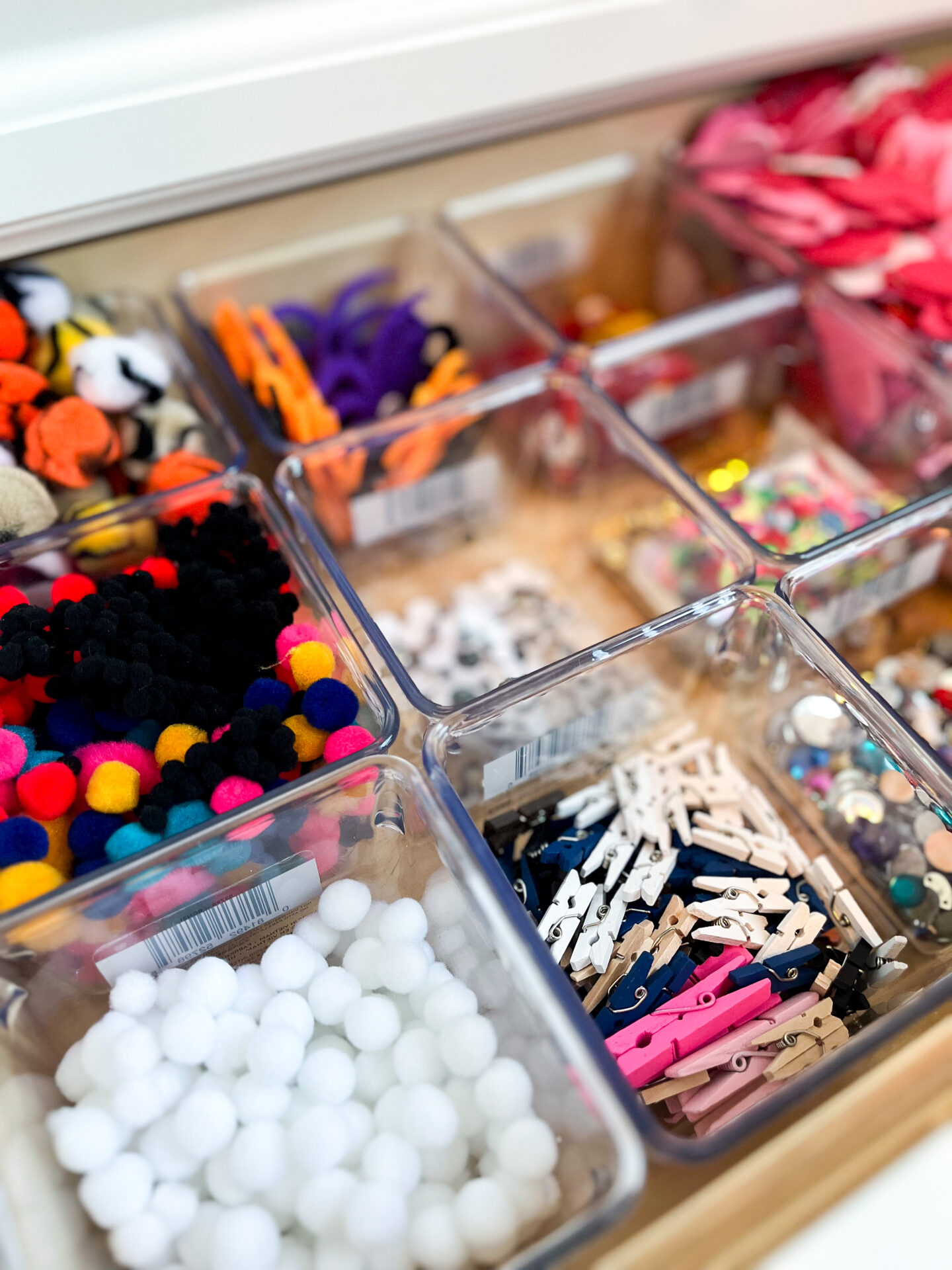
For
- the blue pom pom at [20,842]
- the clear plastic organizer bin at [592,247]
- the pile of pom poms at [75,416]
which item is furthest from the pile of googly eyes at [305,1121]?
the clear plastic organizer bin at [592,247]

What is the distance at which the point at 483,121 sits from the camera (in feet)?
3.27

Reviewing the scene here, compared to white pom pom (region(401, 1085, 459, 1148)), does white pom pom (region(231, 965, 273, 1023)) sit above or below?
above

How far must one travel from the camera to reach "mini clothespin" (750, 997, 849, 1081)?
70cm

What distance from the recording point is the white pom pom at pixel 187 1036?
25.2 inches

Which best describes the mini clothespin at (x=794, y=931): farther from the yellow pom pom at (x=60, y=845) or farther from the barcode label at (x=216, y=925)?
the yellow pom pom at (x=60, y=845)

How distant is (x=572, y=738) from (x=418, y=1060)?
12.4 inches

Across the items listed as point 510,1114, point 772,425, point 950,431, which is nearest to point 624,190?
point 772,425

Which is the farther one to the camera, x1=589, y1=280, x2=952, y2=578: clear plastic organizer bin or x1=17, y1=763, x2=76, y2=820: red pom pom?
x1=589, y1=280, x2=952, y2=578: clear plastic organizer bin

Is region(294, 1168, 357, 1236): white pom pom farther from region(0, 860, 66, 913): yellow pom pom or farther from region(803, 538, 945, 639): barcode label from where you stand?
region(803, 538, 945, 639): barcode label

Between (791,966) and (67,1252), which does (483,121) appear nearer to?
(791,966)

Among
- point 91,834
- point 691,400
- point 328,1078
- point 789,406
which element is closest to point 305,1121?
point 328,1078

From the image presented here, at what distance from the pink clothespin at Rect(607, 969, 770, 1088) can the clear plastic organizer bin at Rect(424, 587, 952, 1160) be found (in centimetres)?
3

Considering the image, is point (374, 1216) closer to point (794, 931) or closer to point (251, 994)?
point (251, 994)

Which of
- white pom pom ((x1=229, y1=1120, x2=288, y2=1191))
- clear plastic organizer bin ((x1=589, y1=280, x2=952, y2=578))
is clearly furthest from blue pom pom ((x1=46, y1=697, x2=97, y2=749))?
clear plastic organizer bin ((x1=589, y1=280, x2=952, y2=578))
